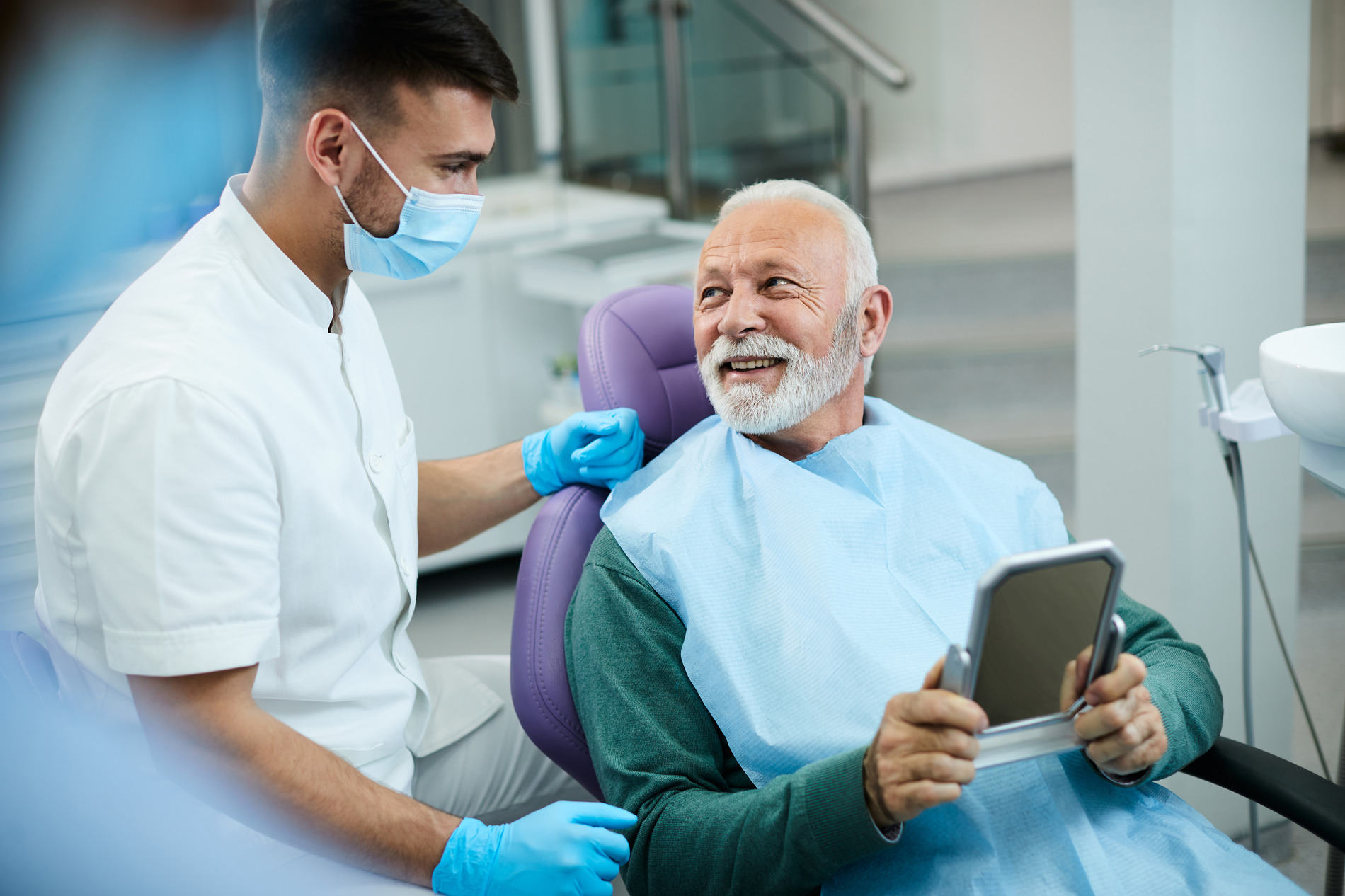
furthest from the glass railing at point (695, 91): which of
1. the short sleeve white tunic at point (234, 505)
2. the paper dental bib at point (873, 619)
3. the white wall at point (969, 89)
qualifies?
the short sleeve white tunic at point (234, 505)

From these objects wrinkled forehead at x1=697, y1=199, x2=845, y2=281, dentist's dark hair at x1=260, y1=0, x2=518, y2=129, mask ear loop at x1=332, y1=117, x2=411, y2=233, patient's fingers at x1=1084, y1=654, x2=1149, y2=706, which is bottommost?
patient's fingers at x1=1084, y1=654, x2=1149, y2=706

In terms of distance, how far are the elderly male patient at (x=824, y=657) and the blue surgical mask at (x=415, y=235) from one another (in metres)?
0.36

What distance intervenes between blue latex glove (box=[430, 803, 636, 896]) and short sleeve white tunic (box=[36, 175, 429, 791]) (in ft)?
0.70

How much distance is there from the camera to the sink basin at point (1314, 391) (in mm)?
1075

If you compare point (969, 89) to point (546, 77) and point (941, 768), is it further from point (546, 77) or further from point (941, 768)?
point (941, 768)

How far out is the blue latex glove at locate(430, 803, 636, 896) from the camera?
1.08 meters

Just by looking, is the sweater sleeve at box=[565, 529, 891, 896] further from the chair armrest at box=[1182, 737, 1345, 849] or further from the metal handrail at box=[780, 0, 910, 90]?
the metal handrail at box=[780, 0, 910, 90]

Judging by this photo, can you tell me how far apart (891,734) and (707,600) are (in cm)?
31

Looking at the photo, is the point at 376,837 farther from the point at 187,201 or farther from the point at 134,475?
the point at 187,201

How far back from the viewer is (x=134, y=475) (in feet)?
3.23

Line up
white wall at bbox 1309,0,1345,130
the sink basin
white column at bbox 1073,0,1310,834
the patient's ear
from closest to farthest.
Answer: the sink basin < the patient's ear < white column at bbox 1073,0,1310,834 < white wall at bbox 1309,0,1345,130

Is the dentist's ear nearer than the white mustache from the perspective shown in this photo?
Yes

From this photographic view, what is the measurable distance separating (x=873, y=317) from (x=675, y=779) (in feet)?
2.38

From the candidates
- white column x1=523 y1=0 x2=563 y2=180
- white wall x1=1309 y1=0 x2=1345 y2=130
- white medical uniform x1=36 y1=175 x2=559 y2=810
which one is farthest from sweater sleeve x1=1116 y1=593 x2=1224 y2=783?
white wall x1=1309 y1=0 x2=1345 y2=130
